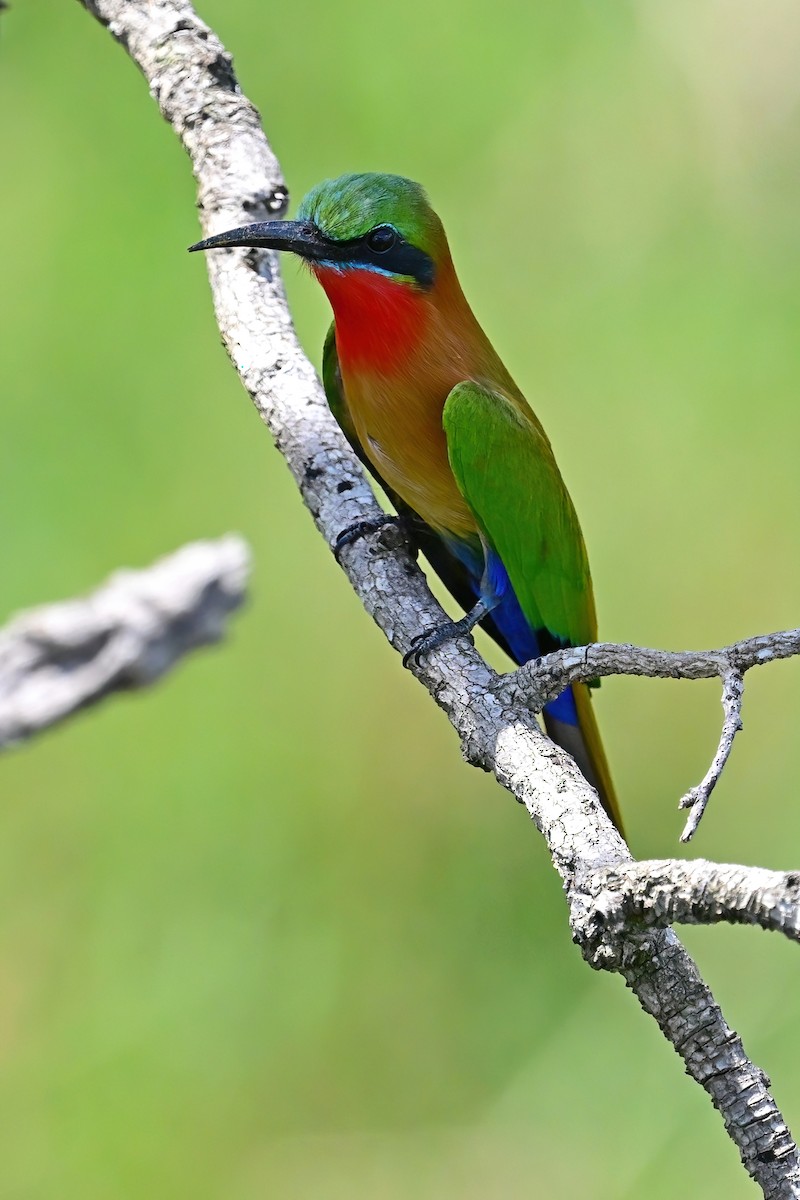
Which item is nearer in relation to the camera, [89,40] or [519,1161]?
[519,1161]

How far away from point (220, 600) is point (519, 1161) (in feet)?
5.71

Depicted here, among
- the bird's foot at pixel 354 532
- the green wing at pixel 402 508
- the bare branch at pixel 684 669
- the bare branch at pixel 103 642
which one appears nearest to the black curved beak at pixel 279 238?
the green wing at pixel 402 508

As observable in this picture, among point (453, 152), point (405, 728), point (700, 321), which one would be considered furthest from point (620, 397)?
point (405, 728)

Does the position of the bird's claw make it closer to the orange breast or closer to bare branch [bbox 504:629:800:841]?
bare branch [bbox 504:629:800:841]

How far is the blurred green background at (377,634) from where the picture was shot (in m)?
2.97

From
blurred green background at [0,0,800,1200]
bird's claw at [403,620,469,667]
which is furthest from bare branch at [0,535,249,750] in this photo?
blurred green background at [0,0,800,1200]

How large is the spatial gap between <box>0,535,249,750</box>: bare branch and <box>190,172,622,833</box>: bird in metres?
0.45

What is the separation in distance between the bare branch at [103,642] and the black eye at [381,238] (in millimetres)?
719

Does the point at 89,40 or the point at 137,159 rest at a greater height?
the point at 89,40

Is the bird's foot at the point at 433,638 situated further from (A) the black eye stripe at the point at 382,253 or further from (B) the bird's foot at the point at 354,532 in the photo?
(A) the black eye stripe at the point at 382,253

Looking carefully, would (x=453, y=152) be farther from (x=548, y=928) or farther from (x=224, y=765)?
(x=548, y=928)

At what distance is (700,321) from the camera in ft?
13.4

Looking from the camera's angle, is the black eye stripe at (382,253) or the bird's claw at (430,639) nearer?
the bird's claw at (430,639)

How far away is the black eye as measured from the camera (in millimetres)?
2156
